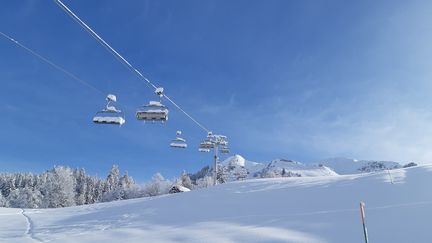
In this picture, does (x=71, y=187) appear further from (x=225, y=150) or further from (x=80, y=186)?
(x=225, y=150)

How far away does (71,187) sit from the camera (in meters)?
81.6

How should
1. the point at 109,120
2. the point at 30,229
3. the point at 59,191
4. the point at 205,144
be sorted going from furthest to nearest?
the point at 59,191 → the point at 205,144 → the point at 30,229 → the point at 109,120

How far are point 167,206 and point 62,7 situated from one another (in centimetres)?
1237

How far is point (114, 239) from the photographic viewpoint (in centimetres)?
1289

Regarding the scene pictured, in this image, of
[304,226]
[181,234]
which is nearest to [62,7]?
[181,234]

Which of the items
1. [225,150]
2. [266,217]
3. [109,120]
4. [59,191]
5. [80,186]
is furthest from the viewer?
[80,186]

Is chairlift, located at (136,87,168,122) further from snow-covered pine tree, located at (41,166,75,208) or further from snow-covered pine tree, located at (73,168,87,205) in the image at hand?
snow-covered pine tree, located at (73,168,87,205)

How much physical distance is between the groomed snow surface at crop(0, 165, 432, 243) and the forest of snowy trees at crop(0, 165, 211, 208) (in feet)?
202

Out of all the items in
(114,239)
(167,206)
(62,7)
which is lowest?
(114,239)

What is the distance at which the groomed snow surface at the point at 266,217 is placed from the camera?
39.1 ft

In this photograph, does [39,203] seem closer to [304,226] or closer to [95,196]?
[95,196]

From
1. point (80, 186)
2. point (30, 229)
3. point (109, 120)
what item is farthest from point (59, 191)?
point (109, 120)

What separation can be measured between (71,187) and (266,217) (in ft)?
246

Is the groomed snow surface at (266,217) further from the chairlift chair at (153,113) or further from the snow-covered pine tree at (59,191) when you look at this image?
the snow-covered pine tree at (59,191)
